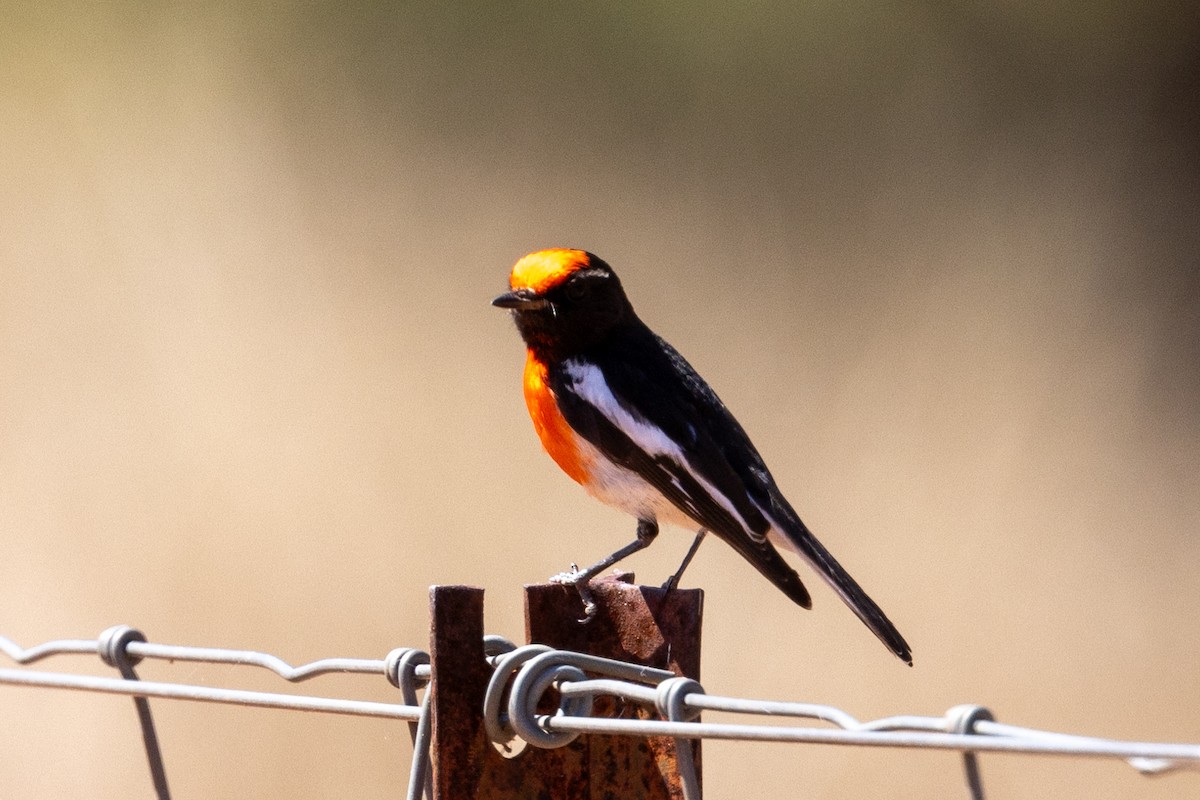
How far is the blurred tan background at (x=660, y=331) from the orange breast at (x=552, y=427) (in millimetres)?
2003

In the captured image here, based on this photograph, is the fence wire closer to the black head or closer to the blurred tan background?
the black head

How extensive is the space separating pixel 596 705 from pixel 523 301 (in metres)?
1.45

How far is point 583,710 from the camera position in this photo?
156cm

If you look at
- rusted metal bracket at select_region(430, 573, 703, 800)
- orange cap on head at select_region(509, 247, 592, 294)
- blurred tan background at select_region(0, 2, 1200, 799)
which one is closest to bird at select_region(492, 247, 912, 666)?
orange cap on head at select_region(509, 247, 592, 294)

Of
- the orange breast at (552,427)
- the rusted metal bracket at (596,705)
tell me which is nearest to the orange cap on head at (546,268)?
the orange breast at (552,427)

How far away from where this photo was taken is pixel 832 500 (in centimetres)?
545

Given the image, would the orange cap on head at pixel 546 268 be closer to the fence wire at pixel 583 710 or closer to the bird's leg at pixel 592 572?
the bird's leg at pixel 592 572

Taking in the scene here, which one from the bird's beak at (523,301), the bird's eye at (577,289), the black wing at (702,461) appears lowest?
the black wing at (702,461)

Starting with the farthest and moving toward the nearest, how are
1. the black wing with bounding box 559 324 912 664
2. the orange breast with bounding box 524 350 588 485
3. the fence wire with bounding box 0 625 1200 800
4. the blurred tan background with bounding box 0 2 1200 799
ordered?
the blurred tan background with bounding box 0 2 1200 799 < the orange breast with bounding box 524 350 588 485 < the black wing with bounding box 559 324 912 664 < the fence wire with bounding box 0 625 1200 800

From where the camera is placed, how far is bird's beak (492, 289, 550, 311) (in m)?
3.01

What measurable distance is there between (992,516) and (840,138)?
1.58m

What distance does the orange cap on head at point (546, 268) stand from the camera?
3.05 metres

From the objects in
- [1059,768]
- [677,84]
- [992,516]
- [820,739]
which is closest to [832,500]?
[992,516]

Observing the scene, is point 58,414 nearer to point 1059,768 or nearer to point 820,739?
point 1059,768
